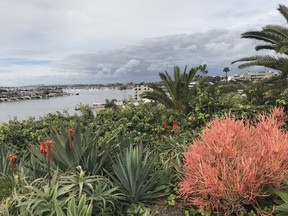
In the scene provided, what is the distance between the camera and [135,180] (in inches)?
164

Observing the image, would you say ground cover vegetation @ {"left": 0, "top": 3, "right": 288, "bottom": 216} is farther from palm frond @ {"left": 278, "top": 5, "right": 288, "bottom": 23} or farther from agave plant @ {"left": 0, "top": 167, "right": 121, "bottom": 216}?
palm frond @ {"left": 278, "top": 5, "right": 288, "bottom": 23}

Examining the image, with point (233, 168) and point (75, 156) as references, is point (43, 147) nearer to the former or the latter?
point (75, 156)

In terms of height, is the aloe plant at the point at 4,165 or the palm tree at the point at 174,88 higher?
the palm tree at the point at 174,88

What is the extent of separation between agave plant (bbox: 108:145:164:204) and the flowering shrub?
25.9 inches

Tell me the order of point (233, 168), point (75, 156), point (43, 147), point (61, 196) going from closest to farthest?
point (233, 168) < point (43, 147) < point (61, 196) < point (75, 156)

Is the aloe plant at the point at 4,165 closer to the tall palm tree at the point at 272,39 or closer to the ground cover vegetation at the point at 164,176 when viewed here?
the ground cover vegetation at the point at 164,176

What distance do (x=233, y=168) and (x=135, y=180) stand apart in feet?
4.35

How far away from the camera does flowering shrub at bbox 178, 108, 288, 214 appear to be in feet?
10.7

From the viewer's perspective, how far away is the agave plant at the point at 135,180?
4168 mm

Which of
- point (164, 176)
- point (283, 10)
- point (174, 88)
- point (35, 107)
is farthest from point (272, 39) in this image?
point (35, 107)

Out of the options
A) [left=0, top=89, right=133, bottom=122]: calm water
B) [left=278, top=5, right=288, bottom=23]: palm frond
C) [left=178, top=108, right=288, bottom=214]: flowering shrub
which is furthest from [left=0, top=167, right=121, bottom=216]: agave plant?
[left=278, top=5, right=288, bottom=23]: palm frond

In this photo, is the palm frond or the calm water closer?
the calm water

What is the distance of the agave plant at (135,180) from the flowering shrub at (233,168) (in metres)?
0.66

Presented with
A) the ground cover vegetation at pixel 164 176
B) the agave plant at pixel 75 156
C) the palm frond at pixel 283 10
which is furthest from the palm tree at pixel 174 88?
the agave plant at pixel 75 156
